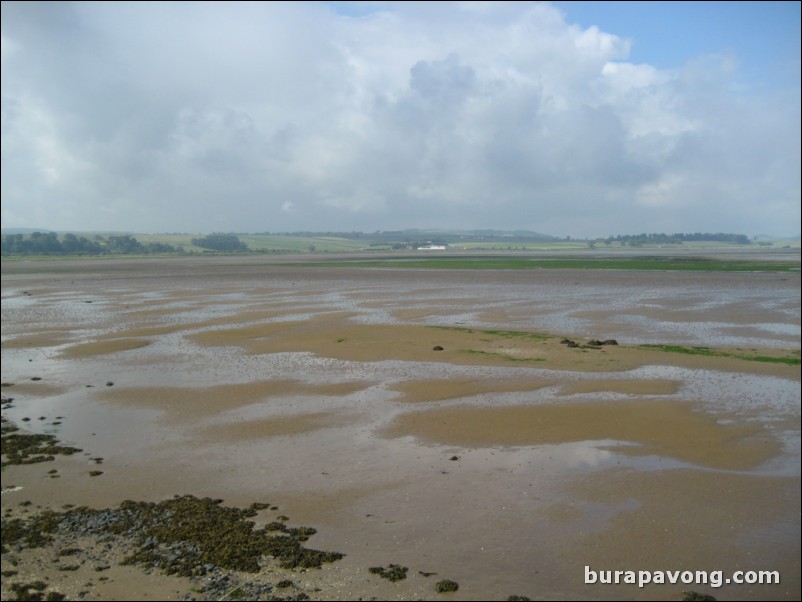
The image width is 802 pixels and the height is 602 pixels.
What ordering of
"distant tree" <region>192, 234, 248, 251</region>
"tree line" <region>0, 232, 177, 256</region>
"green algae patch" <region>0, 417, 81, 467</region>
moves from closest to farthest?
"green algae patch" <region>0, 417, 81, 467</region> → "tree line" <region>0, 232, 177, 256</region> → "distant tree" <region>192, 234, 248, 251</region>

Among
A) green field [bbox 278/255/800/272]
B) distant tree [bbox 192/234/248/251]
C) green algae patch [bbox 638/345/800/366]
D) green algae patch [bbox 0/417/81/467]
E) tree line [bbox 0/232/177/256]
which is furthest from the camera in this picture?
distant tree [bbox 192/234/248/251]

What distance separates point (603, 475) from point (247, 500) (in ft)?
17.9

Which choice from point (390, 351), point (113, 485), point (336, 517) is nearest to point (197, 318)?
point (390, 351)

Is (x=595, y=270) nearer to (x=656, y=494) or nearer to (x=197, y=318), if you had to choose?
(x=197, y=318)

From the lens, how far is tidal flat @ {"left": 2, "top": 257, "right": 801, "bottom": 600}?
22.3 ft

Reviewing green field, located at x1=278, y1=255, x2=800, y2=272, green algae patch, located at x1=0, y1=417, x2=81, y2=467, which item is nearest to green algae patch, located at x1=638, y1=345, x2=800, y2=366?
green algae patch, located at x1=0, y1=417, x2=81, y2=467

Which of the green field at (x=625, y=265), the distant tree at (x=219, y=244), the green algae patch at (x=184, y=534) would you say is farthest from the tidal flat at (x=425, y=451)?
the distant tree at (x=219, y=244)

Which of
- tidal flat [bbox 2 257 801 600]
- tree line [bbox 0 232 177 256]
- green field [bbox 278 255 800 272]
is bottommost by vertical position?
tidal flat [bbox 2 257 801 600]

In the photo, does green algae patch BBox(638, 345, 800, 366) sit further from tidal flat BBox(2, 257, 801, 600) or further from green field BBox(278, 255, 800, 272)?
green field BBox(278, 255, 800, 272)

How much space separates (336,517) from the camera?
805cm

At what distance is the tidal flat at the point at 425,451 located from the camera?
6797mm

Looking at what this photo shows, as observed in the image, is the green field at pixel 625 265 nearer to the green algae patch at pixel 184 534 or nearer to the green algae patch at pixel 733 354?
the green algae patch at pixel 733 354

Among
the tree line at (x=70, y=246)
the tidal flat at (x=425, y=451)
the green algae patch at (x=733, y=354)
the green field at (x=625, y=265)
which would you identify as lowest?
the tidal flat at (x=425, y=451)

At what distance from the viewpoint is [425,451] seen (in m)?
10.6
